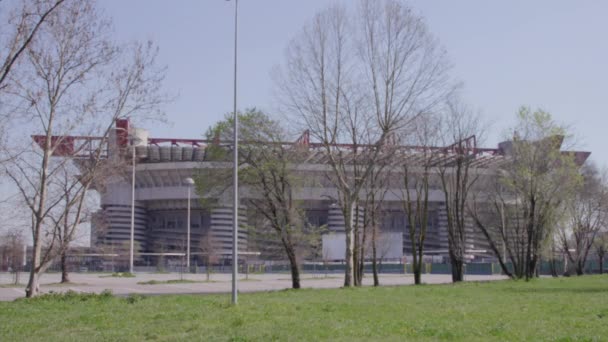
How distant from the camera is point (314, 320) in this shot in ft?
47.3

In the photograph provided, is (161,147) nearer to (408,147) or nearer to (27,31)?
(408,147)

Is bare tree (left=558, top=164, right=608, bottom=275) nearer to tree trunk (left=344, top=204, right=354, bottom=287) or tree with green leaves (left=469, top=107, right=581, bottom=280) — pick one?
tree with green leaves (left=469, top=107, right=581, bottom=280)

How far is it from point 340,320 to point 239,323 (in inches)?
85.5

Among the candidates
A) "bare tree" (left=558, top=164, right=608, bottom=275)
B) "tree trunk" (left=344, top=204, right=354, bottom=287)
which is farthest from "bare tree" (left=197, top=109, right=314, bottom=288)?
"bare tree" (left=558, top=164, right=608, bottom=275)

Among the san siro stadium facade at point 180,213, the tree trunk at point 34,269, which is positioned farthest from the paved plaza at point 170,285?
the san siro stadium facade at point 180,213

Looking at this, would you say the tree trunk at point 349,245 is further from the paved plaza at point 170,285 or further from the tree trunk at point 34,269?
the tree trunk at point 34,269

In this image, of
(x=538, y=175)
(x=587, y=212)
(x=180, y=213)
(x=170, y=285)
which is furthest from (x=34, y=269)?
(x=180, y=213)

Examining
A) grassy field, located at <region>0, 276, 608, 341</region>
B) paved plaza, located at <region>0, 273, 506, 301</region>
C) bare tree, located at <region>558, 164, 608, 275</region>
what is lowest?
paved plaza, located at <region>0, 273, 506, 301</region>

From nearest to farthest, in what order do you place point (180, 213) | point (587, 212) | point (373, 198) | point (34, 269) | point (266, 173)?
point (34, 269)
point (266, 173)
point (373, 198)
point (587, 212)
point (180, 213)

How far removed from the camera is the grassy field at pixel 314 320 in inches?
475

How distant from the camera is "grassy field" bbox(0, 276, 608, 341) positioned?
12.1 m

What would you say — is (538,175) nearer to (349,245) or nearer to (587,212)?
(349,245)

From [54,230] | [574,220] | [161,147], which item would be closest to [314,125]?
[54,230]

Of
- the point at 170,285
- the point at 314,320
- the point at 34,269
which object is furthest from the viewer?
the point at 170,285
